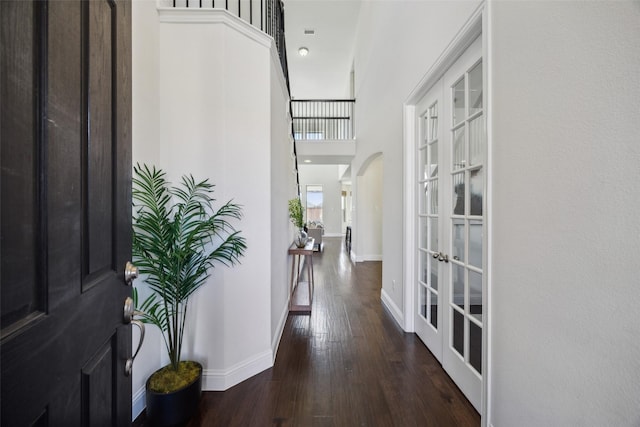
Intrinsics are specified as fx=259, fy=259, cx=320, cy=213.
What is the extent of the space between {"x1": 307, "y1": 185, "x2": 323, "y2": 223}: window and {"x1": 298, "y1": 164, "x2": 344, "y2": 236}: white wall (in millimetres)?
160

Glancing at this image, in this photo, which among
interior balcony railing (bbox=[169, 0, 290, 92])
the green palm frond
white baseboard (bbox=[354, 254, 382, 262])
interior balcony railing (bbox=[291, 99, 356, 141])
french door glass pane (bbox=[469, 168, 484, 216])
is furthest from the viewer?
interior balcony railing (bbox=[291, 99, 356, 141])

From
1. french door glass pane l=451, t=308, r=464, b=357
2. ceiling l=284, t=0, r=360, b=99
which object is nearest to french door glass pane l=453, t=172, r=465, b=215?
french door glass pane l=451, t=308, r=464, b=357

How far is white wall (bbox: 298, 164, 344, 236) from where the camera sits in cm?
1159

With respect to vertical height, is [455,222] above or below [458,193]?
below

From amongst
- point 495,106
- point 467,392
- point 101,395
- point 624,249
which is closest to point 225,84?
point 495,106

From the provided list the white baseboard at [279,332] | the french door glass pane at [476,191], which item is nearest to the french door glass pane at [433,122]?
the french door glass pane at [476,191]

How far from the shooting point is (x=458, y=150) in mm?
1956

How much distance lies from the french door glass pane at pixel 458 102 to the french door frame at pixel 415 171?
0.19 metres

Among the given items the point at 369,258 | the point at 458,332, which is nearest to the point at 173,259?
the point at 458,332

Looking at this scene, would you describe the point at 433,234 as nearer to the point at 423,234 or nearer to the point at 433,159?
the point at 423,234

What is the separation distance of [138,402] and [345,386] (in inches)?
54.7

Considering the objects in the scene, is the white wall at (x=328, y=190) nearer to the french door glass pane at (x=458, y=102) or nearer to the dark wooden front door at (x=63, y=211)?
the french door glass pane at (x=458, y=102)

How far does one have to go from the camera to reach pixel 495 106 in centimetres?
142

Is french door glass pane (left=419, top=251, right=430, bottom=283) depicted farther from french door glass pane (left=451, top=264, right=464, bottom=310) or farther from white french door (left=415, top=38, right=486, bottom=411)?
french door glass pane (left=451, top=264, right=464, bottom=310)
